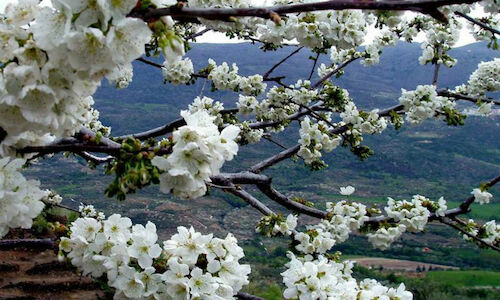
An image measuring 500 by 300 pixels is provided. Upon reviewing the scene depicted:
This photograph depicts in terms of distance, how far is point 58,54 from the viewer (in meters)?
1.50

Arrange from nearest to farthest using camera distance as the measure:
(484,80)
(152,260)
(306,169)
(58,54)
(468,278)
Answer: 1. (58,54)
2. (152,260)
3. (484,80)
4. (468,278)
5. (306,169)

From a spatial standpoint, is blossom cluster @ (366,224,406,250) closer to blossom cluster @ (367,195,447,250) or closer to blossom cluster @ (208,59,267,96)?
blossom cluster @ (367,195,447,250)

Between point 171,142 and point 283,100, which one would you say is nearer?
point 171,142

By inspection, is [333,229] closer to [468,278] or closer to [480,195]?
[480,195]

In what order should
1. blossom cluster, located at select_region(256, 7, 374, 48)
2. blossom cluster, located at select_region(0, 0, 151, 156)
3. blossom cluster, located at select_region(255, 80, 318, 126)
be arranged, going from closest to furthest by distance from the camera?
blossom cluster, located at select_region(0, 0, 151, 156)
blossom cluster, located at select_region(256, 7, 374, 48)
blossom cluster, located at select_region(255, 80, 318, 126)

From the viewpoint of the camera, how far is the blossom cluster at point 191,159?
68.3 inches

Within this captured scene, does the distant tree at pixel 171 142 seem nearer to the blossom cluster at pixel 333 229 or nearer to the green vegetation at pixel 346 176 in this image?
the blossom cluster at pixel 333 229

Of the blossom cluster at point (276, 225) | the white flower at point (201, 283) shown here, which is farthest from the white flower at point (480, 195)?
the white flower at point (201, 283)

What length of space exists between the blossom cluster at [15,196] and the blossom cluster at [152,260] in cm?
81

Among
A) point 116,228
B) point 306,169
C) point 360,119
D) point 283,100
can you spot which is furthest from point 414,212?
point 306,169

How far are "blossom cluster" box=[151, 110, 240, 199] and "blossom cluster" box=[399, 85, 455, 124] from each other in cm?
417

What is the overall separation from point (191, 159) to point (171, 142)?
0.41 ft

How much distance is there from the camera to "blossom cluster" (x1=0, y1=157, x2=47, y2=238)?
70.2 inches

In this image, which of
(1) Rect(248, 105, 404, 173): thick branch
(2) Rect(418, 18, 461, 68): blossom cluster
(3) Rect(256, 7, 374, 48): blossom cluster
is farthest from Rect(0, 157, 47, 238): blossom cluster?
(2) Rect(418, 18, 461, 68): blossom cluster
